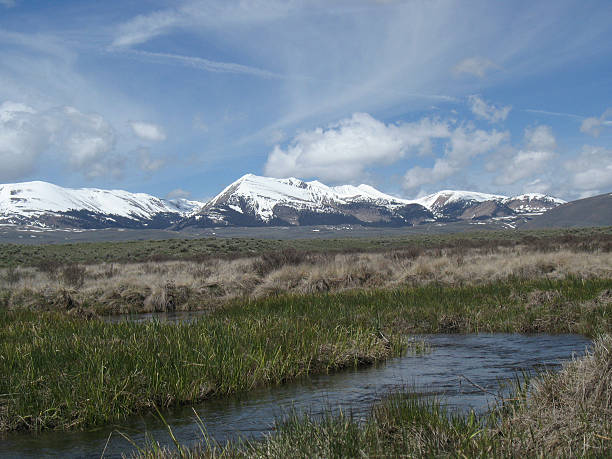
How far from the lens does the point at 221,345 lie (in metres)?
10.4

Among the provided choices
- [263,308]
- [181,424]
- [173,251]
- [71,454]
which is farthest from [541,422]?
[173,251]

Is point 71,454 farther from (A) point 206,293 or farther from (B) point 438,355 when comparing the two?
(A) point 206,293

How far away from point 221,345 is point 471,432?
19.0ft

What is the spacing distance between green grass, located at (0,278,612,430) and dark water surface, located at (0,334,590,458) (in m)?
0.35

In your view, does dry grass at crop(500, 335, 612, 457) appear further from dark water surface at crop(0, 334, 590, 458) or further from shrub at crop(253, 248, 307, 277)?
shrub at crop(253, 248, 307, 277)

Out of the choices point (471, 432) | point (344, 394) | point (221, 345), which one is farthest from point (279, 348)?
point (471, 432)

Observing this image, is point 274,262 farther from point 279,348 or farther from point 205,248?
point 205,248

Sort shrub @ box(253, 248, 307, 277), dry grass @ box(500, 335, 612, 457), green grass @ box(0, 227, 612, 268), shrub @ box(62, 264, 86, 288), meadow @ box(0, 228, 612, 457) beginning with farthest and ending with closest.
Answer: green grass @ box(0, 227, 612, 268) → shrub @ box(253, 248, 307, 277) → shrub @ box(62, 264, 86, 288) → meadow @ box(0, 228, 612, 457) → dry grass @ box(500, 335, 612, 457)

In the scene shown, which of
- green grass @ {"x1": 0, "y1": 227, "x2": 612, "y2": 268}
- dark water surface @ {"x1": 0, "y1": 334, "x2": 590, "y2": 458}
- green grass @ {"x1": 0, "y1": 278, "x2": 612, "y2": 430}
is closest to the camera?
dark water surface @ {"x1": 0, "y1": 334, "x2": 590, "y2": 458}

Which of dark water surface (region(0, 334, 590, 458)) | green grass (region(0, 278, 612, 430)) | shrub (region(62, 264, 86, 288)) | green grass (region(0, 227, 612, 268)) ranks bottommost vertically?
dark water surface (region(0, 334, 590, 458))

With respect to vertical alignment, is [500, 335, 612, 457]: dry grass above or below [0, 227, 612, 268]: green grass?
below

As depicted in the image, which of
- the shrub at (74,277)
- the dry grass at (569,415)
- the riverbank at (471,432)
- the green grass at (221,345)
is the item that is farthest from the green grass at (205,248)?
the riverbank at (471,432)

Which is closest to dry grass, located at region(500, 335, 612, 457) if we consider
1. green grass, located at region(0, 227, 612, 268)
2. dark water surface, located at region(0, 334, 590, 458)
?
dark water surface, located at region(0, 334, 590, 458)

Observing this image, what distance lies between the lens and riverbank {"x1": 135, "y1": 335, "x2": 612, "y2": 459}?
492 cm
